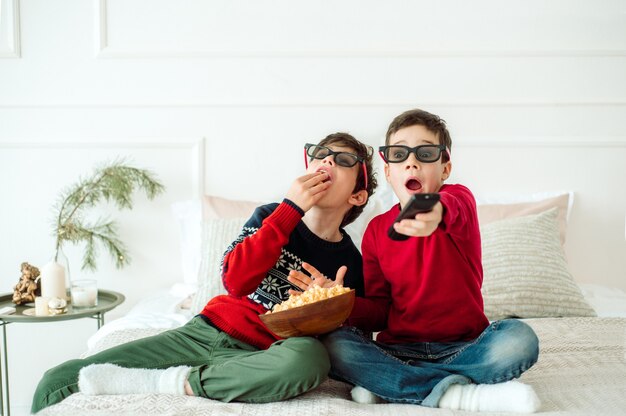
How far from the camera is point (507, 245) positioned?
2053 mm

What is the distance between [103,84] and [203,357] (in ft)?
5.13

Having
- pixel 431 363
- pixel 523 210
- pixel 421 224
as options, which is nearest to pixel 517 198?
pixel 523 210

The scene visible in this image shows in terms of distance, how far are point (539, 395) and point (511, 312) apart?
0.68 metres

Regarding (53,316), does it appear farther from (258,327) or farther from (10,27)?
(10,27)

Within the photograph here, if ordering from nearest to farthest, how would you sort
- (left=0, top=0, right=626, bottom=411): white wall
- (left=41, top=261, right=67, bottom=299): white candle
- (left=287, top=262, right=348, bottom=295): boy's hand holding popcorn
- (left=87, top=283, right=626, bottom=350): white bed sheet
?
(left=287, top=262, right=348, bottom=295): boy's hand holding popcorn
(left=87, top=283, right=626, bottom=350): white bed sheet
(left=41, top=261, right=67, bottom=299): white candle
(left=0, top=0, right=626, bottom=411): white wall

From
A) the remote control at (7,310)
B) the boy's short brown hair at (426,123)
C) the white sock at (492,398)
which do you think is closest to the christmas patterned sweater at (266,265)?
the boy's short brown hair at (426,123)

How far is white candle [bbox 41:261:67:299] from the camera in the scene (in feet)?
7.00

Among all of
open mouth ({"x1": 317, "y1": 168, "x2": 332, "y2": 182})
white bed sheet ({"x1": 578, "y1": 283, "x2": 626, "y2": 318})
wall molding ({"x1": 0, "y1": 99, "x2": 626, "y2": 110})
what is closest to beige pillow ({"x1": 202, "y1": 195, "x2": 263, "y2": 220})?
wall molding ({"x1": 0, "y1": 99, "x2": 626, "y2": 110})

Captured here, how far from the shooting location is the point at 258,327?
1.54 m

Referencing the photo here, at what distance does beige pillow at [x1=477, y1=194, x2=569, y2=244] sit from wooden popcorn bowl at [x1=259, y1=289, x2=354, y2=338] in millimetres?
1122

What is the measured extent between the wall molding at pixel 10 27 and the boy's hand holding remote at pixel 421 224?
2077 mm

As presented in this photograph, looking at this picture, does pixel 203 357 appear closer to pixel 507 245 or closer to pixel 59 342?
pixel 507 245

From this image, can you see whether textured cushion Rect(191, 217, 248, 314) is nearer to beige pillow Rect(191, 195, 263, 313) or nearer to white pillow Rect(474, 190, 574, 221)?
beige pillow Rect(191, 195, 263, 313)

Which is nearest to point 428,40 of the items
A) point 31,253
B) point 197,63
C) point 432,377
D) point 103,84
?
point 197,63
